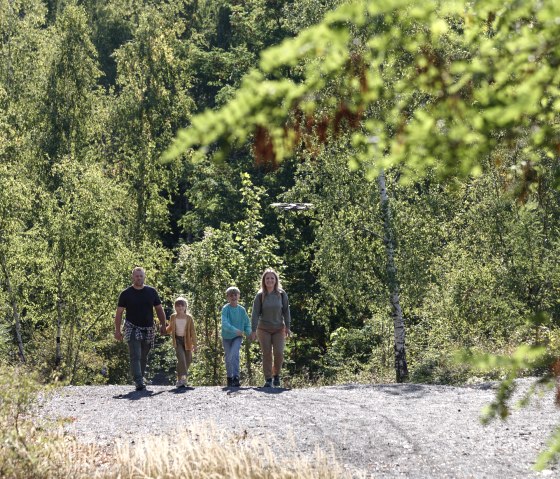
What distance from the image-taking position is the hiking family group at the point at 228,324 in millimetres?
14812

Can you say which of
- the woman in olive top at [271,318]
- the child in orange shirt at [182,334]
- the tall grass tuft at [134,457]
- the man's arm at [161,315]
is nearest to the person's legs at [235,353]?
the woman in olive top at [271,318]

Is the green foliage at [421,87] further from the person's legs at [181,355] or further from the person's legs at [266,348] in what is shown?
the person's legs at [181,355]

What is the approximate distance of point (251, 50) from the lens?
44250 millimetres

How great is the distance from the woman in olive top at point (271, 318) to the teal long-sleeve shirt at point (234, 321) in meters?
0.23

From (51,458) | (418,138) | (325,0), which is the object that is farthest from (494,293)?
(418,138)

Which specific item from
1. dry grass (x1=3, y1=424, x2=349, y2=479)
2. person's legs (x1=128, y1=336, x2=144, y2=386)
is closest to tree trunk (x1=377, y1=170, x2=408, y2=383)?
person's legs (x1=128, y1=336, x2=144, y2=386)

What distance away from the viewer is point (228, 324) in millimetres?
15266

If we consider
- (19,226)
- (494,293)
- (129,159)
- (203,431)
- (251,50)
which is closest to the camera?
(203,431)

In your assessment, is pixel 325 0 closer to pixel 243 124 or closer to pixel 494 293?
pixel 494 293

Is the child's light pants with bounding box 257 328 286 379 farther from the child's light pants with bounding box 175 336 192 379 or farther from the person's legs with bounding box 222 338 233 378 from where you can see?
the child's light pants with bounding box 175 336 192 379

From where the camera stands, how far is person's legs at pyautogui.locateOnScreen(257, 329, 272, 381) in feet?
49.6

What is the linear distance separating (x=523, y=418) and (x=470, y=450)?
6.68ft

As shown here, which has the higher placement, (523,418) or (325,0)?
(325,0)

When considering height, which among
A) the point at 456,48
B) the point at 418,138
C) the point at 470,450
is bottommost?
the point at 470,450
